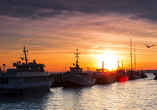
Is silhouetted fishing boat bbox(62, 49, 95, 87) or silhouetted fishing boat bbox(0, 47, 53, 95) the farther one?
silhouetted fishing boat bbox(62, 49, 95, 87)

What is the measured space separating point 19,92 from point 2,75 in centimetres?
617

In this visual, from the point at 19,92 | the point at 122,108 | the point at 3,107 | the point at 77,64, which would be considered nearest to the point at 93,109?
the point at 122,108

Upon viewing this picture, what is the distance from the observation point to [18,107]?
3878cm

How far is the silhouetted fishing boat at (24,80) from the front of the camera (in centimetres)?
5125

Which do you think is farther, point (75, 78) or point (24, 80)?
point (75, 78)

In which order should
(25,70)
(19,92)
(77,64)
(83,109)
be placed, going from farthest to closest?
(77,64)
(25,70)
(19,92)
(83,109)

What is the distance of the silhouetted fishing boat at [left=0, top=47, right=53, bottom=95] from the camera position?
51250mm

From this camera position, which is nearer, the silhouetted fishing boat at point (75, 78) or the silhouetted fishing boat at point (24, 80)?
the silhouetted fishing boat at point (24, 80)

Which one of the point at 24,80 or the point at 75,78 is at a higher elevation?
the point at 24,80

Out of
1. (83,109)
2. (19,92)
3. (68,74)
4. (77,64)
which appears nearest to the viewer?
(83,109)

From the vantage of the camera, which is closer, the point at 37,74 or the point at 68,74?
the point at 37,74

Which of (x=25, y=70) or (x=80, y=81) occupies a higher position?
(x=25, y=70)

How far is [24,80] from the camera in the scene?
178 feet

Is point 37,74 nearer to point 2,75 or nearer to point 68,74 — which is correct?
point 2,75
